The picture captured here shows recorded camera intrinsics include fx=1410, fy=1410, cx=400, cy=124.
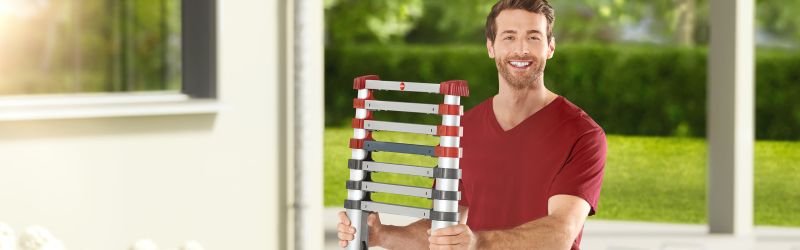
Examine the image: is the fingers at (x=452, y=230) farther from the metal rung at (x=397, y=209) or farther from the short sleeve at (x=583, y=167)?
the short sleeve at (x=583, y=167)

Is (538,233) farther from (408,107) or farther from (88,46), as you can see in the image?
(88,46)

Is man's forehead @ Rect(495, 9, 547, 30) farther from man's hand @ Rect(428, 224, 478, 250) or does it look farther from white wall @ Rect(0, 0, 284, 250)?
white wall @ Rect(0, 0, 284, 250)

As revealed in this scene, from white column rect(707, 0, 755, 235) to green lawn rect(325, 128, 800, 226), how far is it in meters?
5.63

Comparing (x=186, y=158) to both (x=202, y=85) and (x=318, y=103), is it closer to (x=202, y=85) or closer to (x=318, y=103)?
(x=202, y=85)

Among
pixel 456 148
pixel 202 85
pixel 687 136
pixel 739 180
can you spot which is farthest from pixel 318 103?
pixel 687 136

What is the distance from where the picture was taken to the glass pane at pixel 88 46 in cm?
586

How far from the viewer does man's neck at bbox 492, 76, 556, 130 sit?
110 inches

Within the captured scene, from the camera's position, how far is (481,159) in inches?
112

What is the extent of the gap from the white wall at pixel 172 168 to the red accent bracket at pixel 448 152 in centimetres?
302

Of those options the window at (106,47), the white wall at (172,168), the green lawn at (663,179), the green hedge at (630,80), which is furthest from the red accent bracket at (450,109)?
the green hedge at (630,80)

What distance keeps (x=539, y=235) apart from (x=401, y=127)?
14.9 inches

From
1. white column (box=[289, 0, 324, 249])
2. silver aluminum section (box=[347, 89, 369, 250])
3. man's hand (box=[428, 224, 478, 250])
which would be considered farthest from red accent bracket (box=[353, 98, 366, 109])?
white column (box=[289, 0, 324, 249])

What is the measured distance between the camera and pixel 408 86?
282 cm

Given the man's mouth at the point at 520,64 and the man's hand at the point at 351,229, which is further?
the man's hand at the point at 351,229
